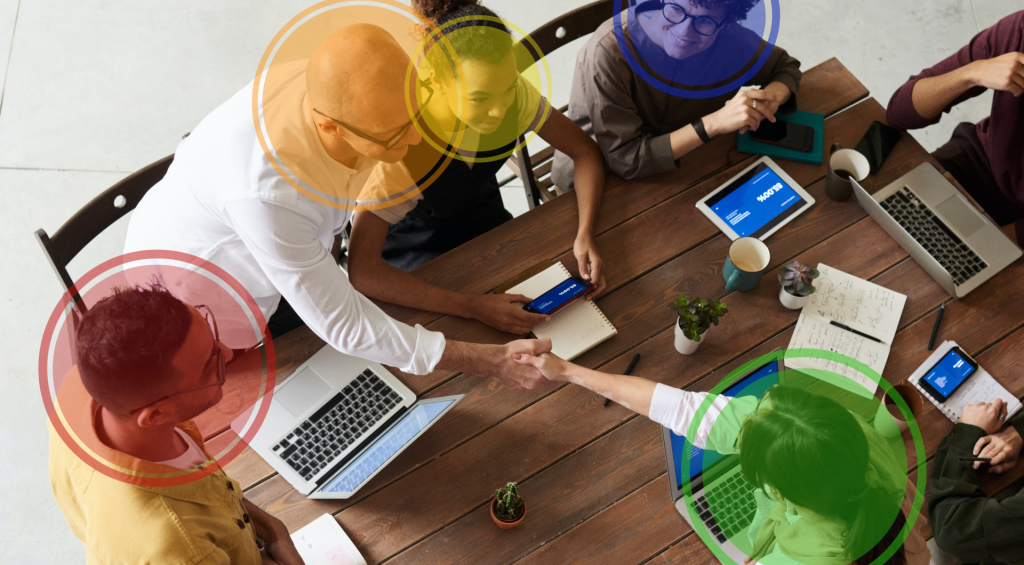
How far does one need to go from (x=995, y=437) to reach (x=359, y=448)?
144 cm

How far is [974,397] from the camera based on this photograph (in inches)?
63.6

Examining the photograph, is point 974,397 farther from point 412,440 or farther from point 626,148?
point 412,440

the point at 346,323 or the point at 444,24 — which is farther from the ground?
the point at 444,24

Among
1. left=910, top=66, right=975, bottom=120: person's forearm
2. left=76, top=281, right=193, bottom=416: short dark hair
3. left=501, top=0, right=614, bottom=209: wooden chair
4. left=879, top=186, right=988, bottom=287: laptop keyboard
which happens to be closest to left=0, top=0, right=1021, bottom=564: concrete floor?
left=501, top=0, right=614, bottom=209: wooden chair

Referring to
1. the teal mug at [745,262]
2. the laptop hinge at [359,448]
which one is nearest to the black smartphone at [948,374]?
the teal mug at [745,262]

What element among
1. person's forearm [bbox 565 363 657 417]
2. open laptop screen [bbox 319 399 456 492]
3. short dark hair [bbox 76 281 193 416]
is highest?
short dark hair [bbox 76 281 193 416]

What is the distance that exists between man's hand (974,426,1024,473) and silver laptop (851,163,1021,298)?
37cm

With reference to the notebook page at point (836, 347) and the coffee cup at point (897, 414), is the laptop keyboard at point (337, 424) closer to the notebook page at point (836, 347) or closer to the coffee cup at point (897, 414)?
the notebook page at point (836, 347)

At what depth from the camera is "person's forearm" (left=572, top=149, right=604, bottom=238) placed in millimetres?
1811

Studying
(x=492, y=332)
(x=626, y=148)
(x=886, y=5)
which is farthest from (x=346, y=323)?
(x=886, y=5)

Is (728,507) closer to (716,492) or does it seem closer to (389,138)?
(716,492)

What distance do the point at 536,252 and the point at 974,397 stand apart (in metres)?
1.11

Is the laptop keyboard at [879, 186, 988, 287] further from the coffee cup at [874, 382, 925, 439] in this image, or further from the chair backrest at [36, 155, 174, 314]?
the chair backrest at [36, 155, 174, 314]

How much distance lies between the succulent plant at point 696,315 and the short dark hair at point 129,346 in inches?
41.2
